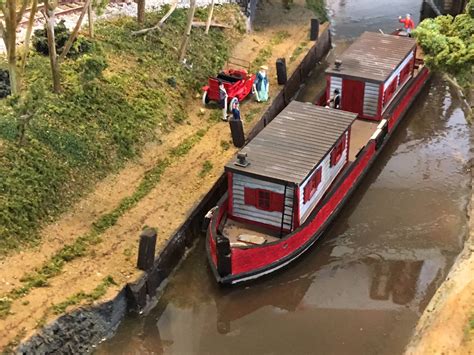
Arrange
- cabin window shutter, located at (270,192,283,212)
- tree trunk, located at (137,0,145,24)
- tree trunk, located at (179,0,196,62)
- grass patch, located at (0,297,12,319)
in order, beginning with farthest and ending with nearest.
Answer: tree trunk, located at (137,0,145,24) → tree trunk, located at (179,0,196,62) → cabin window shutter, located at (270,192,283,212) → grass patch, located at (0,297,12,319)

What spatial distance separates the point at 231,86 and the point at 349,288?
9.96m

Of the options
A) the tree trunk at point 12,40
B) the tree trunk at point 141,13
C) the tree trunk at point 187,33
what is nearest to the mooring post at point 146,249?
the tree trunk at point 12,40

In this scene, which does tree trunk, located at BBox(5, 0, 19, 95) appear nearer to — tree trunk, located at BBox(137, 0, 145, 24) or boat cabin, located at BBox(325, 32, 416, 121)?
tree trunk, located at BBox(137, 0, 145, 24)

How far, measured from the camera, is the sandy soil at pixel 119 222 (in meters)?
15.1

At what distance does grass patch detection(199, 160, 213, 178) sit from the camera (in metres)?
20.4

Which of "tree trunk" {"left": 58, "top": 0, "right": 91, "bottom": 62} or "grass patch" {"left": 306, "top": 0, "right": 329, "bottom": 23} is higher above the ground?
"tree trunk" {"left": 58, "top": 0, "right": 91, "bottom": 62}

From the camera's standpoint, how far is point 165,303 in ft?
55.4

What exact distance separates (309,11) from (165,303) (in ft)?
70.9

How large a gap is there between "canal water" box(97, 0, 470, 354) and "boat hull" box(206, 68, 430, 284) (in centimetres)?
50

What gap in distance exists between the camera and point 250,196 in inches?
697

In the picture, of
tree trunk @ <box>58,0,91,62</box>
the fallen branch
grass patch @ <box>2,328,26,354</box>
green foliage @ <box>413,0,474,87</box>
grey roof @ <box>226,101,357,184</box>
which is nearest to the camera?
grass patch @ <box>2,328,26,354</box>

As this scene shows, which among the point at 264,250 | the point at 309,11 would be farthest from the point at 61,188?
the point at 309,11

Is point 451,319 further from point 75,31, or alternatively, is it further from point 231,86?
point 75,31

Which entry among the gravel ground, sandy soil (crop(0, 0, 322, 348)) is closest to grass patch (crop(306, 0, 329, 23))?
the gravel ground
